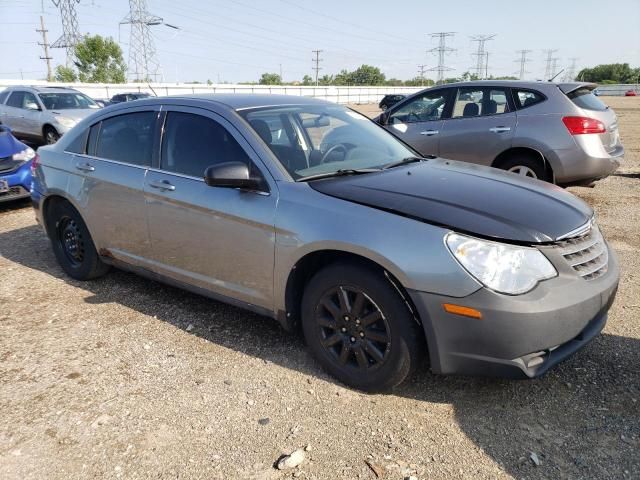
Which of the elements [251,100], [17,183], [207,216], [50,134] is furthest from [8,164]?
[50,134]

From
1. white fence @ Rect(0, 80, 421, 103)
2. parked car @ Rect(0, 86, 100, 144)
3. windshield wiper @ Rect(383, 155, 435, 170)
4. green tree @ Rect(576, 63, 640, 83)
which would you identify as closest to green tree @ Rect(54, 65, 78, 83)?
white fence @ Rect(0, 80, 421, 103)

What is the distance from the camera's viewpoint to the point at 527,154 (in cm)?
666

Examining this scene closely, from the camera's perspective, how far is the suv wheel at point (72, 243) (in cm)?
452

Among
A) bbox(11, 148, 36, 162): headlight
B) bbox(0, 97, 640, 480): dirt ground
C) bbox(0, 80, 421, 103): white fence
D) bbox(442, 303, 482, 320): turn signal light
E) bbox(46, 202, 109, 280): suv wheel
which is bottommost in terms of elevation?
bbox(0, 97, 640, 480): dirt ground

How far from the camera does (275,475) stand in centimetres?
232

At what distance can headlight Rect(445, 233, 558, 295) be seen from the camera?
2393 millimetres

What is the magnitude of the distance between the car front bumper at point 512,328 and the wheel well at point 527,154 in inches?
168

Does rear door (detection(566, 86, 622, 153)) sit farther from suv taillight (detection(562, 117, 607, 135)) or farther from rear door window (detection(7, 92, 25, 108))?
rear door window (detection(7, 92, 25, 108))

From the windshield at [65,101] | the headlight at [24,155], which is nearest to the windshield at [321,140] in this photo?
the headlight at [24,155]

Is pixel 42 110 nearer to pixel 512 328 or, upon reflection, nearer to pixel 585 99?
pixel 585 99

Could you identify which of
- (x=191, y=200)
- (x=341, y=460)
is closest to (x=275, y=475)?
(x=341, y=460)

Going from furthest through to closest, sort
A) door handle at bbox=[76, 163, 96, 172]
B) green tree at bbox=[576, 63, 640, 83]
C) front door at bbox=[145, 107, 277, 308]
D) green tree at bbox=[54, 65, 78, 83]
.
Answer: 1. green tree at bbox=[576, 63, 640, 83]
2. green tree at bbox=[54, 65, 78, 83]
3. door handle at bbox=[76, 163, 96, 172]
4. front door at bbox=[145, 107, 277, 308]

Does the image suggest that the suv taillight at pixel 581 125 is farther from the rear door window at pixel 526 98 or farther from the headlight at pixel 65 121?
the headlight at pixel 65 121

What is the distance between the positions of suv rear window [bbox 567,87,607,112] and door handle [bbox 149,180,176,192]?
531 centimetres
